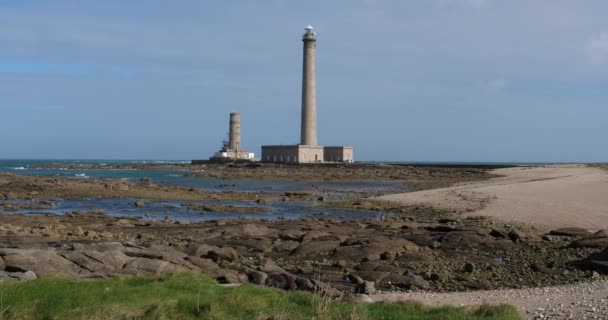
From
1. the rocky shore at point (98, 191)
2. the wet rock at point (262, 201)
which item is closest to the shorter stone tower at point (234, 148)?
the rocky shore at point (98, 191)

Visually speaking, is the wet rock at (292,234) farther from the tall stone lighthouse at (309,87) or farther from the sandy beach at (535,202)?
the tall stone lighthouse at (309,87)

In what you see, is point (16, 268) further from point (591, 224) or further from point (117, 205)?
point (117, 205)

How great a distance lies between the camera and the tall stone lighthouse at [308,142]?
268ft

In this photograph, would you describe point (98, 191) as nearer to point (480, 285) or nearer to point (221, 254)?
point (221, 254)

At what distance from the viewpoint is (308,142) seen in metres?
86.0

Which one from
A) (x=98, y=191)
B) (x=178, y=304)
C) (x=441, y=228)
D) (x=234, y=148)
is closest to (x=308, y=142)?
(x=234, y=148)

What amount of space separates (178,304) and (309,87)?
2918 inches

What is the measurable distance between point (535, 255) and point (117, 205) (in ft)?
73.3

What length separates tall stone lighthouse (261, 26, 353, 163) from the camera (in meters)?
81.8

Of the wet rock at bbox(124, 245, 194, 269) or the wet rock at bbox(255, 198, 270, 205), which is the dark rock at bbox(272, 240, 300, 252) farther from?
the wet rock at bbox(255, 198, 270, 205)

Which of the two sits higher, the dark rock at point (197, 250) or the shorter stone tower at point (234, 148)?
the shorter stone tower at point (234, 148)

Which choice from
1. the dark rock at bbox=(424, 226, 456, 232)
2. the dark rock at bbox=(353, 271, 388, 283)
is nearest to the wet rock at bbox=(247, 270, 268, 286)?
the dark rock at bbox=(353, 271, 388, 283)

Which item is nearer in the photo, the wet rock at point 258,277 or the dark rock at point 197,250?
the wet rock at point 258,277

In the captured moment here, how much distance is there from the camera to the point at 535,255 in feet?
54.5
